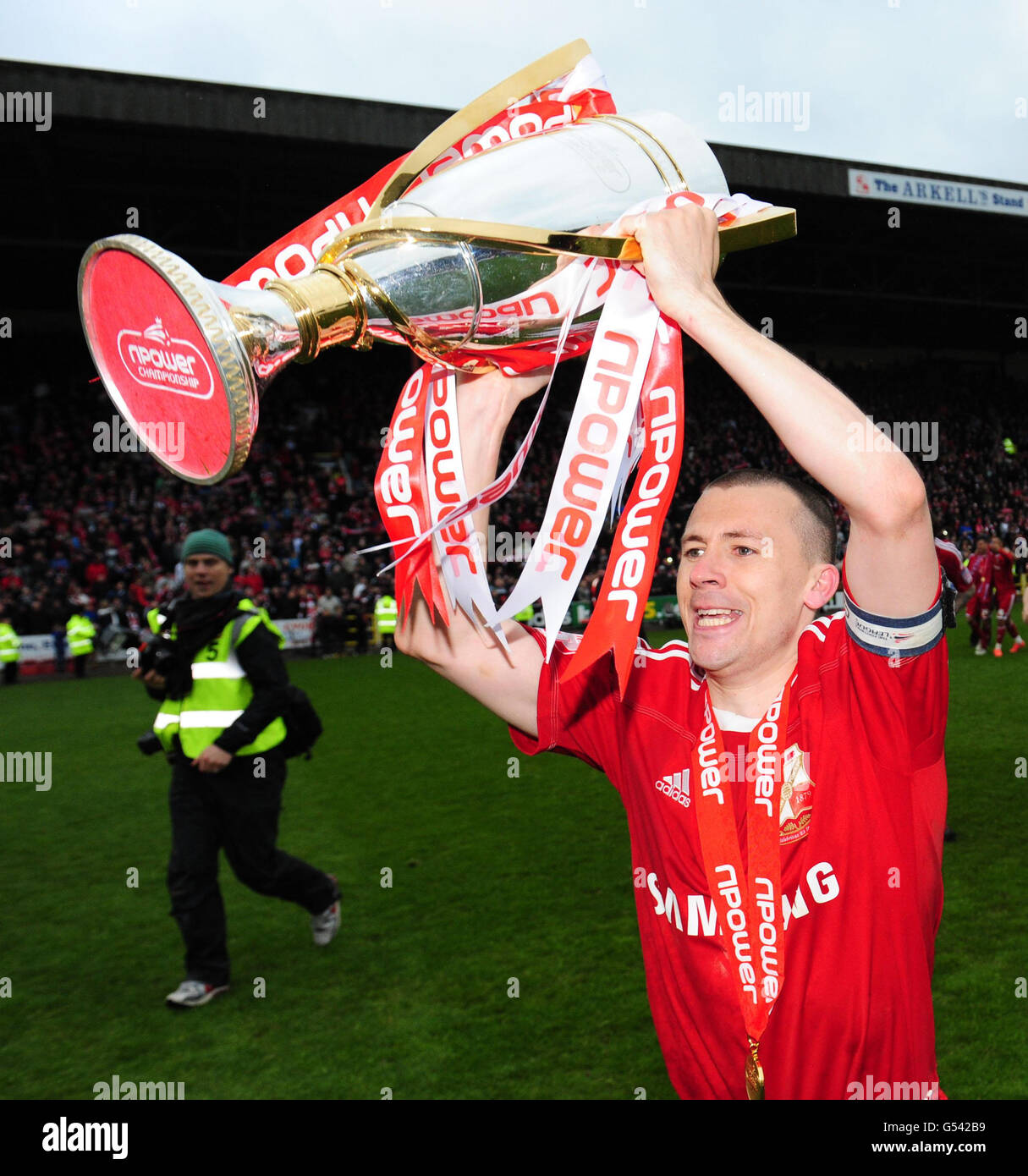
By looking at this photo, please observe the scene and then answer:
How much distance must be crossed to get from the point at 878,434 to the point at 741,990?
0.96m

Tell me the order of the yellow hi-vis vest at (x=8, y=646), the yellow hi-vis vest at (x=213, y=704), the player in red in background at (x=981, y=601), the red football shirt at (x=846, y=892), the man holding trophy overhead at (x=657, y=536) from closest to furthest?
1. the man holding trophy overhead at (x=657, y=536)
2. the red football shirt at (x=846, y=892)
3. the yellow hi-vis vest at (x=213, y=704)
4. the player in red in background at (x=981, y=601)
5. the yellow hi-vis vest at (x=8, y=646)

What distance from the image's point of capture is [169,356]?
1.44m

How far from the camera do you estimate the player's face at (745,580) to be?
191cm

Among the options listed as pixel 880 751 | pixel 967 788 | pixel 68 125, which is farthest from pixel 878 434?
pixel 68 125

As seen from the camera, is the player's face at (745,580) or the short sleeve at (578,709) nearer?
the player's face at (745,580)

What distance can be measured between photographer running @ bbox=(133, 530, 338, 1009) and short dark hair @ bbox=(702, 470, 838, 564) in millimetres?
3390

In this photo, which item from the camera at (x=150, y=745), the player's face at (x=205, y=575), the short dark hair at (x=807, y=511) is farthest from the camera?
the camera at (x=150, y=745)

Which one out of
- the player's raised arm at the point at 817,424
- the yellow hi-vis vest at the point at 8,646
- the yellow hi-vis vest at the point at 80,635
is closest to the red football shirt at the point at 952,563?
the player's raised arm at the point at 817,424

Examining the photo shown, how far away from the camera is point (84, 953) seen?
18.1ft

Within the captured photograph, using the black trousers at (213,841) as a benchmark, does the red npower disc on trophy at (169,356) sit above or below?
above

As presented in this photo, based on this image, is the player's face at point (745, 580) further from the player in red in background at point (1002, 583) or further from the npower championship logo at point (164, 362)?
the player in red in background at point (1002, 583)

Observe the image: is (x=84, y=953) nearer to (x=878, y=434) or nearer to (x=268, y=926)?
(x=268, y=926)

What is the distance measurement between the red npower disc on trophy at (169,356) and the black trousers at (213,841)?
3.66m

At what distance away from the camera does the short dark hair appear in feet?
6.48
